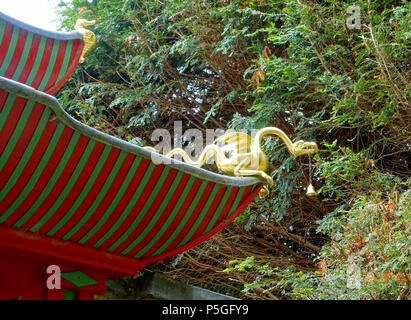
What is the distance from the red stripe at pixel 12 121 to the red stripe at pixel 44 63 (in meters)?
1.75

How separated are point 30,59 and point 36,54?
2.8 inches

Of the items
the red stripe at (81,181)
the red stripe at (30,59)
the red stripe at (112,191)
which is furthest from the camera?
Answer: the red stripe at (30,59)

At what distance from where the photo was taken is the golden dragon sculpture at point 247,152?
3.54 metres

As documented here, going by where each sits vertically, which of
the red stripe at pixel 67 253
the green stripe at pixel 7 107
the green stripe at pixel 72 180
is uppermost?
the green stripe at pixel 7 107

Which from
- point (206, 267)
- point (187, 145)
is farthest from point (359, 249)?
point (187, 145)

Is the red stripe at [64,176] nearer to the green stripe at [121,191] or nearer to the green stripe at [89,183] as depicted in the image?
the green stripe at [89,183]

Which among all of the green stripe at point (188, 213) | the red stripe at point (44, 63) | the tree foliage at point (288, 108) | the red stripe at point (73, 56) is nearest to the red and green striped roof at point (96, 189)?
the green stripe at point (188, 213)

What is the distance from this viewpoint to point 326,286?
4324 millimetres

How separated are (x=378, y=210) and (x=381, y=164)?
1720 millimetres

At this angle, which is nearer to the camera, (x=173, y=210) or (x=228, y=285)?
(x=173, y=210)

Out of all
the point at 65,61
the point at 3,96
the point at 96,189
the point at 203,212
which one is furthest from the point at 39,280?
the point at 65,61

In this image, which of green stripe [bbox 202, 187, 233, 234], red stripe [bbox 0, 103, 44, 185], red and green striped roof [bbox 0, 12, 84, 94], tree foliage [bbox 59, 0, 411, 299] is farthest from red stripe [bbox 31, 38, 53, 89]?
tree foliage [bbox 59, 0, 411, 299]

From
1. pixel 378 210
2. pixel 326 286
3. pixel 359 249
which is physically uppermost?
pixel 378 210
